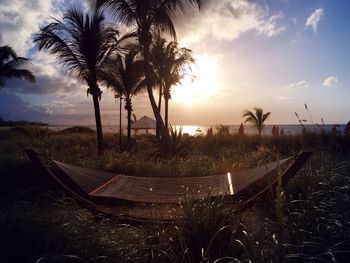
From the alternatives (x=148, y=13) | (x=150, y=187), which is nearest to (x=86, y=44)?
(x=148, y=13)

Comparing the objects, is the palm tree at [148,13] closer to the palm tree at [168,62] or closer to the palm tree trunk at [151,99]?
the palm tree trunk at [151,99]

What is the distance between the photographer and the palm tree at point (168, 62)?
20.5m

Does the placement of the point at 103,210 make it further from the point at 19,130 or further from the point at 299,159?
the point at 19,130

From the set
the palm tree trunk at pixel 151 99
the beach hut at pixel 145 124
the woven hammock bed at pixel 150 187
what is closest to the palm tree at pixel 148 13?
the palm tree trunk at pixel 151 99

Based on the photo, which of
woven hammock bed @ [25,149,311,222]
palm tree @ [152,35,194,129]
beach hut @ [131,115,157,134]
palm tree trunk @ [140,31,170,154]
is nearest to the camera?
woven hammock bed @ [25,149,311,222]

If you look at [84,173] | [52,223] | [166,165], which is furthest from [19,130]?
[52,223]

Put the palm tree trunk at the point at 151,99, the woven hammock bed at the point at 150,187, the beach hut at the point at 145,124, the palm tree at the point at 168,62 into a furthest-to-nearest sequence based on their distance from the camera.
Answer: the beach hut at the point at 145,124 → the palm tree at the point at 168,62 → the palm tree trunk at the point at 151,99 → the woven hammock bed at the point at 150,187

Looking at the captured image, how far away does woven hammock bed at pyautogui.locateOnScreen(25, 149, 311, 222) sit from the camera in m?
4.39

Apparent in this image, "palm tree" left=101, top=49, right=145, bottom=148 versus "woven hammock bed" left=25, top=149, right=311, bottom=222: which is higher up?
"palm tree" left=101, top=49, right=145, bottom=148

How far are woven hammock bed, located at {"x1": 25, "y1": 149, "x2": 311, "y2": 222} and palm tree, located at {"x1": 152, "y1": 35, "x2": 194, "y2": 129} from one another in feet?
48.2

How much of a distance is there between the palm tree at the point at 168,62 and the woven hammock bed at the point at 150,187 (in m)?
14.7

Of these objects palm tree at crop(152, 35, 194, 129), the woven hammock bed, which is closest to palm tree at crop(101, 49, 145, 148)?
palm tree at crop(152, 35, 194, 129)

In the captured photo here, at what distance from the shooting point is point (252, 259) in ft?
8.48

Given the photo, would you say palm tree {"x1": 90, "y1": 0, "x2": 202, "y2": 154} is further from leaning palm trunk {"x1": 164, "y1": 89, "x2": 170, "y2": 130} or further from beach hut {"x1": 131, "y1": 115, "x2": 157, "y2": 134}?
beach hut {"x1": 131, "y1": 115, "x2": 157, "y2": 134}
